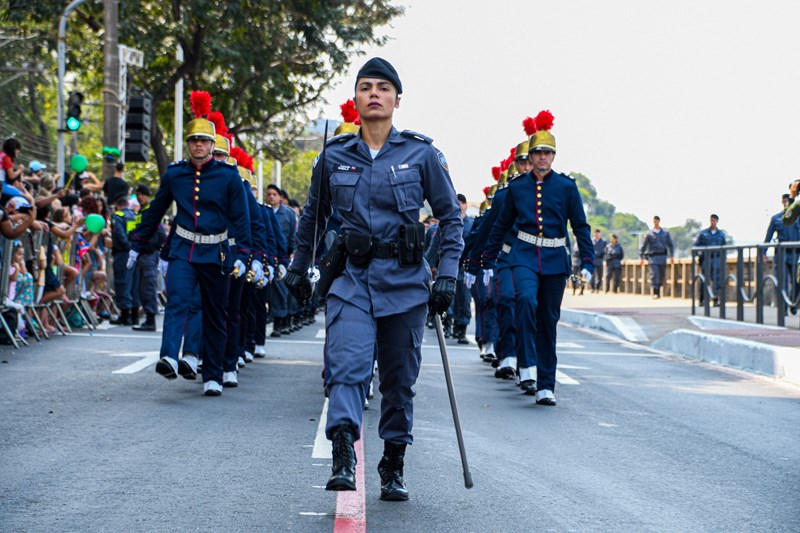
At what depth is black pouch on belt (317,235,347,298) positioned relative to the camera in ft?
19.6

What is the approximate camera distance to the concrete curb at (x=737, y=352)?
42.8 ft

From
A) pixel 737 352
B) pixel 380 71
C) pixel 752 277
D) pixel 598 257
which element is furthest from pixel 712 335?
pixel 598 257

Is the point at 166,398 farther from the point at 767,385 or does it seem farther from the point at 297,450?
the point at 767,385

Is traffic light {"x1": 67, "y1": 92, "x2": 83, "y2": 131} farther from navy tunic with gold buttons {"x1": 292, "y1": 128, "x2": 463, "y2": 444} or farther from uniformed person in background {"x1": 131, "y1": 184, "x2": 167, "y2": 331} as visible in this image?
navy tunic with gold buttons {"x1": 292, "y1": 128, "x2": 463, "y2": 444}

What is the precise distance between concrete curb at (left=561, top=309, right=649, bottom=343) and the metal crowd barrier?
4.33 ft

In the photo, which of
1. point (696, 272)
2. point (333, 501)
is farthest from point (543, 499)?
point (696, 272)

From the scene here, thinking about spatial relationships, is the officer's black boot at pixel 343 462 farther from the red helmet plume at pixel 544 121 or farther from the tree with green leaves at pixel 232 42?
the tree with green leaves at pixel 232 42

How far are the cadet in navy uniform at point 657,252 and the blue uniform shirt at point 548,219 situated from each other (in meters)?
23.6

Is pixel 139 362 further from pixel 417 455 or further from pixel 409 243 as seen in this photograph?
pixel 409 243

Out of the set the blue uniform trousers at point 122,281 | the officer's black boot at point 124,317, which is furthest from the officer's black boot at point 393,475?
the officer's black boot at point 124,317

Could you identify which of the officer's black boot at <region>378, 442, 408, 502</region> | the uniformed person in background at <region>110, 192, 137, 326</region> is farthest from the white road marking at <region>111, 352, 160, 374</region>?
the officer's black boot at <region>378, 442, 408, 502</region>

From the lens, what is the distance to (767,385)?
12.4m

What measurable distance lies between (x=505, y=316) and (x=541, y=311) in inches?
75.4

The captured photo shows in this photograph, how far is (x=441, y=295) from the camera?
5.91 metres
